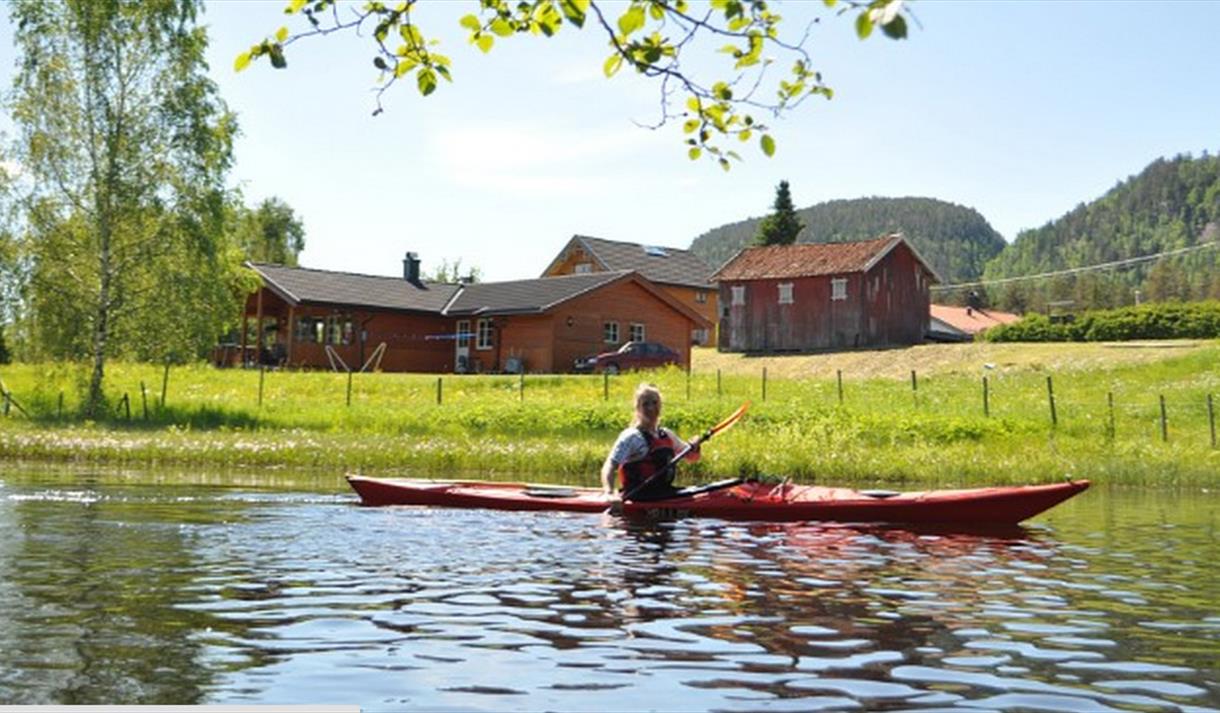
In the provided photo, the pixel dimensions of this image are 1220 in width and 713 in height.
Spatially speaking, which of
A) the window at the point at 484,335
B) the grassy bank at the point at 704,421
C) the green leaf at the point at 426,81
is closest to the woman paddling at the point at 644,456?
the grassy bank at the point at 704,421

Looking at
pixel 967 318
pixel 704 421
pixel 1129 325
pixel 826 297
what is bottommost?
pixel 704 421

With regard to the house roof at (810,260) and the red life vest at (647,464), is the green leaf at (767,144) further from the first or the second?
the house roof at (810,260)

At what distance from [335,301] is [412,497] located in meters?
35.4

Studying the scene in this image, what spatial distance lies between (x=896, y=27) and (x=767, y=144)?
1900 millimetres

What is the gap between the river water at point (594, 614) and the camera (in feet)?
19.6

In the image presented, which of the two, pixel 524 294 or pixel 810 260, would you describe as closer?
pixel 524 294

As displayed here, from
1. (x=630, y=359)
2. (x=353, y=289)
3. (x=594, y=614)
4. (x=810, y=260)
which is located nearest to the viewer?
(x=594, y=614)

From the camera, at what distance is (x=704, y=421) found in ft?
96.3

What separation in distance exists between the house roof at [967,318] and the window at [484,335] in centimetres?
3943

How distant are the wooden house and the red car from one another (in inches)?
733

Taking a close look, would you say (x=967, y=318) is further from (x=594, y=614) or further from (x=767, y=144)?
(x=767, y=144)

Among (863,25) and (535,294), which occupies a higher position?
(535,294)

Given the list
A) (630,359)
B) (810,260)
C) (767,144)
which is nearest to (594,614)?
(767,144)

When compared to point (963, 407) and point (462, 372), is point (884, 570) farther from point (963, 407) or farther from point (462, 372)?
point (462, 372)
